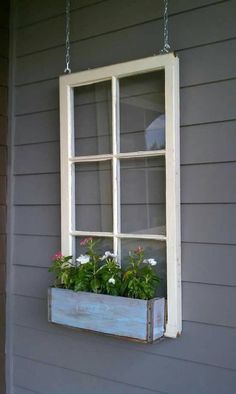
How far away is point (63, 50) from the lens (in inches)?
90.8

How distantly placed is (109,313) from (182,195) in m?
0.56

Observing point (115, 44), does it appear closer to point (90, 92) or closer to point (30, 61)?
point (90, 92)

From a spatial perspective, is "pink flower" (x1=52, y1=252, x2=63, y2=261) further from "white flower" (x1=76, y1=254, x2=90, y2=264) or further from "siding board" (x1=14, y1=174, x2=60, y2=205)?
"siding board" (x1=14, y1=174, x2=60, y2=205)

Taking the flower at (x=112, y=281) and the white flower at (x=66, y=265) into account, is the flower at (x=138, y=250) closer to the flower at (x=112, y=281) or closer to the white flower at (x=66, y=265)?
the flower at (x=112, y=281)

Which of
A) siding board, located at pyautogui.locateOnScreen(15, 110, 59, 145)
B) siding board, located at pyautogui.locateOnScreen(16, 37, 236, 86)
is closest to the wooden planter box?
siding board, located at pyautogui.locateOnScreen(15, 110, 59, 145)

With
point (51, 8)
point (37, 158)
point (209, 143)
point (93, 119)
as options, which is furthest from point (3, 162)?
point (209, 143)

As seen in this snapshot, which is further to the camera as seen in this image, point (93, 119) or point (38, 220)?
point (38, 220)

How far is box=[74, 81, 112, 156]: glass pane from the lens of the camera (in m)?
2.11

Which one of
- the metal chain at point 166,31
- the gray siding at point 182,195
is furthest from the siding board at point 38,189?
the metal chain at point 166,31

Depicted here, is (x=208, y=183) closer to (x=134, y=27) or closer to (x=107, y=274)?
(x=107, y=274)

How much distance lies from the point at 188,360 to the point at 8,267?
112cm

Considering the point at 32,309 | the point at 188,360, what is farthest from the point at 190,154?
the point at 32,309

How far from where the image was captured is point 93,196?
85.5 inches

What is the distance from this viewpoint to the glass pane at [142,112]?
6.31 ft
